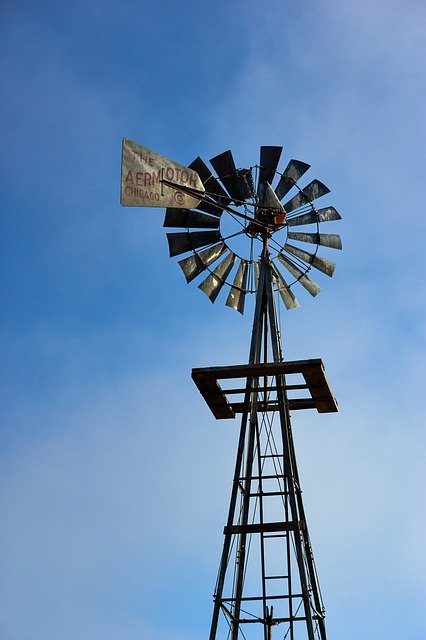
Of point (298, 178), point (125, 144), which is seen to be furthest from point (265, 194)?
point (125, 144)

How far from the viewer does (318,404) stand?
16078 mm

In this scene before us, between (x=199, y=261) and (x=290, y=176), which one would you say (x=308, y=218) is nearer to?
(x=290, y=176)

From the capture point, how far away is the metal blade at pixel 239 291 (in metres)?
16.8

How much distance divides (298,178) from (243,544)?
5.45 m

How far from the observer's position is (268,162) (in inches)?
662

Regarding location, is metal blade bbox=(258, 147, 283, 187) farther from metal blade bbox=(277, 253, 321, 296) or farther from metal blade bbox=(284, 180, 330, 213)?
metal blade bbox=(277, 253, 321, 296)

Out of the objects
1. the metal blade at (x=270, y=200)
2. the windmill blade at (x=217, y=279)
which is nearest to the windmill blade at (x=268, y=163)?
the metal blade at (x=270, y=200)

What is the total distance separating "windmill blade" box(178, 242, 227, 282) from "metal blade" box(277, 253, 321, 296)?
0.91 metres

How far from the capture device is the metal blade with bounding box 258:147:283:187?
1678 centimetres

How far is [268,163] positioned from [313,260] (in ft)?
5.23

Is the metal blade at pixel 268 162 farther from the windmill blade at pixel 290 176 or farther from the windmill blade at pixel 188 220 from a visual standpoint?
the windmill blade at pixel 188 220

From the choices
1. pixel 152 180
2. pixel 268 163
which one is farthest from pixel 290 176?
pixel 152 180

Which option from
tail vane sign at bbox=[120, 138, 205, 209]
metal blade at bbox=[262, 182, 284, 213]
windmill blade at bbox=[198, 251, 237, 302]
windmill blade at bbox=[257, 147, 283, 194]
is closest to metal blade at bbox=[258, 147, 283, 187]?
windmill blade at bbox=[257, 147, 283, 194]

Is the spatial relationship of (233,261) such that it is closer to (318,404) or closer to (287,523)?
(318,404)
